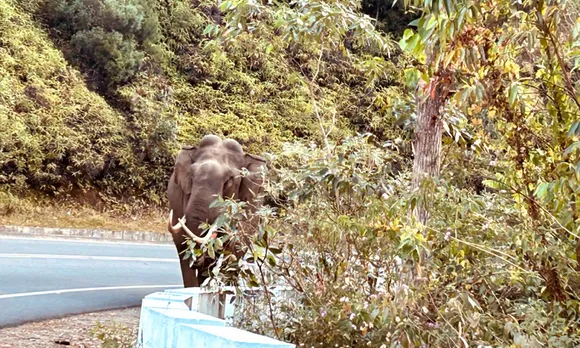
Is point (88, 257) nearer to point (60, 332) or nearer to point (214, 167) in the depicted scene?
point (214, 167)

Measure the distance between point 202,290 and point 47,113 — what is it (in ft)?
57.9

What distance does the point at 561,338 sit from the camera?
4219 mm

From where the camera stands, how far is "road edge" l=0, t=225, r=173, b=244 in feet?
64.0

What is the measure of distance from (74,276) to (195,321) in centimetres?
943

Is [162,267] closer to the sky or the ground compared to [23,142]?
closer to the ground

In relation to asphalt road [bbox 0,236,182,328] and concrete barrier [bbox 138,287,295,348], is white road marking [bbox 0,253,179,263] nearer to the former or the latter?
asphalt road [bbox 0,236,182,328]

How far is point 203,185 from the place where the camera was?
11.4 metres

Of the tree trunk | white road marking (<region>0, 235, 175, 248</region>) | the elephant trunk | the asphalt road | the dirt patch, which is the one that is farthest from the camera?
white road marking (<region>0, 235, 175, 248</region>)

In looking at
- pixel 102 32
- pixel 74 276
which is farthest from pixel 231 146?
pixel 102 32

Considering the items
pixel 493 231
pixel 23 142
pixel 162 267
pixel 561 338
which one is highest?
pixel 493 231

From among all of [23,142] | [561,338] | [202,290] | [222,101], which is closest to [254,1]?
[202,290]

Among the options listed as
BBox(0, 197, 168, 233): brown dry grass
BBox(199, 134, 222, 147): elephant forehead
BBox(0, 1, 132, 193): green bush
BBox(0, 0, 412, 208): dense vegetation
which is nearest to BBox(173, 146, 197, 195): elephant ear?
BBox(199, 134, 222, 147): elephant forehead

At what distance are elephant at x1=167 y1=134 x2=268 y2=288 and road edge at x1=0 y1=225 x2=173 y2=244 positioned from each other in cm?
817

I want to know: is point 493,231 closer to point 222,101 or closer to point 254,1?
point 254,1
